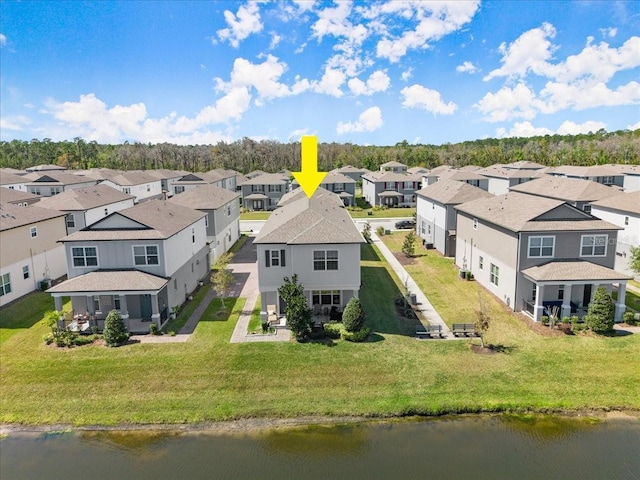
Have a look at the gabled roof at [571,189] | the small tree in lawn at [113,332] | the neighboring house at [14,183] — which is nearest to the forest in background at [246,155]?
the neighboring house at [14,183]

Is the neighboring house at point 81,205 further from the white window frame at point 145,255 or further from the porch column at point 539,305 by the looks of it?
the porch column at point 539,305

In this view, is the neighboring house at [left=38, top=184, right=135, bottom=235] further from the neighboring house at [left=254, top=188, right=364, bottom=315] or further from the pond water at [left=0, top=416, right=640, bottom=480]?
the pond water at [left=0, top=416, right=640, bottom=480]

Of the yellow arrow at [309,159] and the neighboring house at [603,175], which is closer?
the yellow arrow at [309,159]

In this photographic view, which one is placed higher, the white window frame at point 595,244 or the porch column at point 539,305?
the white window frame at point 595,244

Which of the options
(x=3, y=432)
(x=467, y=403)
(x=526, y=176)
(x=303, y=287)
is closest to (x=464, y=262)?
(x=303, y=287)

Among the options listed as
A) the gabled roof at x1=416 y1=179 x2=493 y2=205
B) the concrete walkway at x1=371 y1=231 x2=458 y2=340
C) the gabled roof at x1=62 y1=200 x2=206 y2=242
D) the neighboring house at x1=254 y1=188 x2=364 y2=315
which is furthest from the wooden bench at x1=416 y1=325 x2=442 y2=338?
the gabled roof at x1=416 y1=179 x2=493 y2=205

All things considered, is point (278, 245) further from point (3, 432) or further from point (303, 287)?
point (3, 432)
